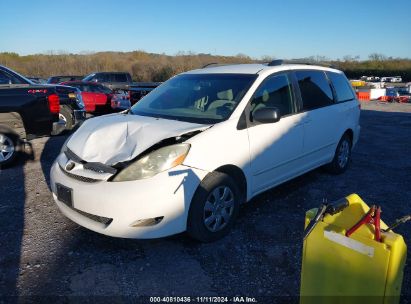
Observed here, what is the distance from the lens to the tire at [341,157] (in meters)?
5.38

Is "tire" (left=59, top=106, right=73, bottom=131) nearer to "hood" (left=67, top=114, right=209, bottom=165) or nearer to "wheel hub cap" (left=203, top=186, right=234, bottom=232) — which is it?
"hood" (left=67, top=114, right=209, bottom=165)

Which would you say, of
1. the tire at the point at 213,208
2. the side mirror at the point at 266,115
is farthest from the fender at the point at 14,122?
the side mirror at the point at 266,115

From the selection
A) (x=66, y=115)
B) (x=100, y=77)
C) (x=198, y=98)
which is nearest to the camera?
(x=198, y=98)

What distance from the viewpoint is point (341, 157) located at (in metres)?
5.52

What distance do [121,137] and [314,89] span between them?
277cm

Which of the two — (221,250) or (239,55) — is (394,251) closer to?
(221,250)

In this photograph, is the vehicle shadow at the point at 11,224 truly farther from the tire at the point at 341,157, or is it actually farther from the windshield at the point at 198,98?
the tire at the point at 341,157

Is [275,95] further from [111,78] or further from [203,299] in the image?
[111,78]

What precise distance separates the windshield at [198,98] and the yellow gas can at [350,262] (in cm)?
179

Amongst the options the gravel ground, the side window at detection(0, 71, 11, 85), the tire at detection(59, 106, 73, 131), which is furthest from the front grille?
the tire at detection(59, 106, 73, 131)

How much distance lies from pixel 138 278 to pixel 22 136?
161 inches

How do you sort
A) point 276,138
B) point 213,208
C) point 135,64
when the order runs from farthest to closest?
point 135,64 → point 276,138 → point 213,208

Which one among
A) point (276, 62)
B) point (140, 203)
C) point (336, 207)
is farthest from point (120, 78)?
point (336, 207)

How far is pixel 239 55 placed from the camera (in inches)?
2655
